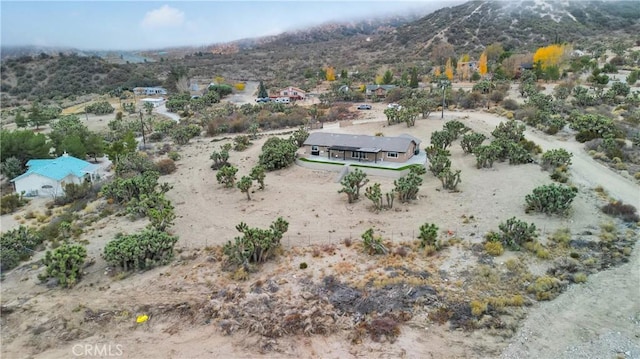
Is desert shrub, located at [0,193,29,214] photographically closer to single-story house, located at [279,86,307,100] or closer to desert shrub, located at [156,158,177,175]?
desert shrub, located at [156,158,177,175]

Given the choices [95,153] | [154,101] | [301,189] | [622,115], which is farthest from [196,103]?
[622,115]

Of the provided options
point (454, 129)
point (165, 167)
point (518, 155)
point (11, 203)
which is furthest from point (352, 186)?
point (11, 203)

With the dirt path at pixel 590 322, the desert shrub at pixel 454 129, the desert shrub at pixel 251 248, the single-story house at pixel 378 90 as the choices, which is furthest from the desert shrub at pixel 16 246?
the single-story house at pixel 378 90

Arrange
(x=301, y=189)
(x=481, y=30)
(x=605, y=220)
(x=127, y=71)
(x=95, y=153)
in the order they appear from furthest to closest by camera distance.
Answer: (x=481, y=30), (x=127, y=71), (x=95, y=153), (x=301, y=189), (x=605, y=220)

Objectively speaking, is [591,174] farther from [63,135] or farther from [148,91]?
[148,91]

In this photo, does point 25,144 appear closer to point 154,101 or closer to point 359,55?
point 154,101

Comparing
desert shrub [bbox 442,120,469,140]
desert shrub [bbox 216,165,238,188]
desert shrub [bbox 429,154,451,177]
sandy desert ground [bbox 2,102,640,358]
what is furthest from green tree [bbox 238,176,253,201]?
desert shrub [bbox 442,120,469,140]
